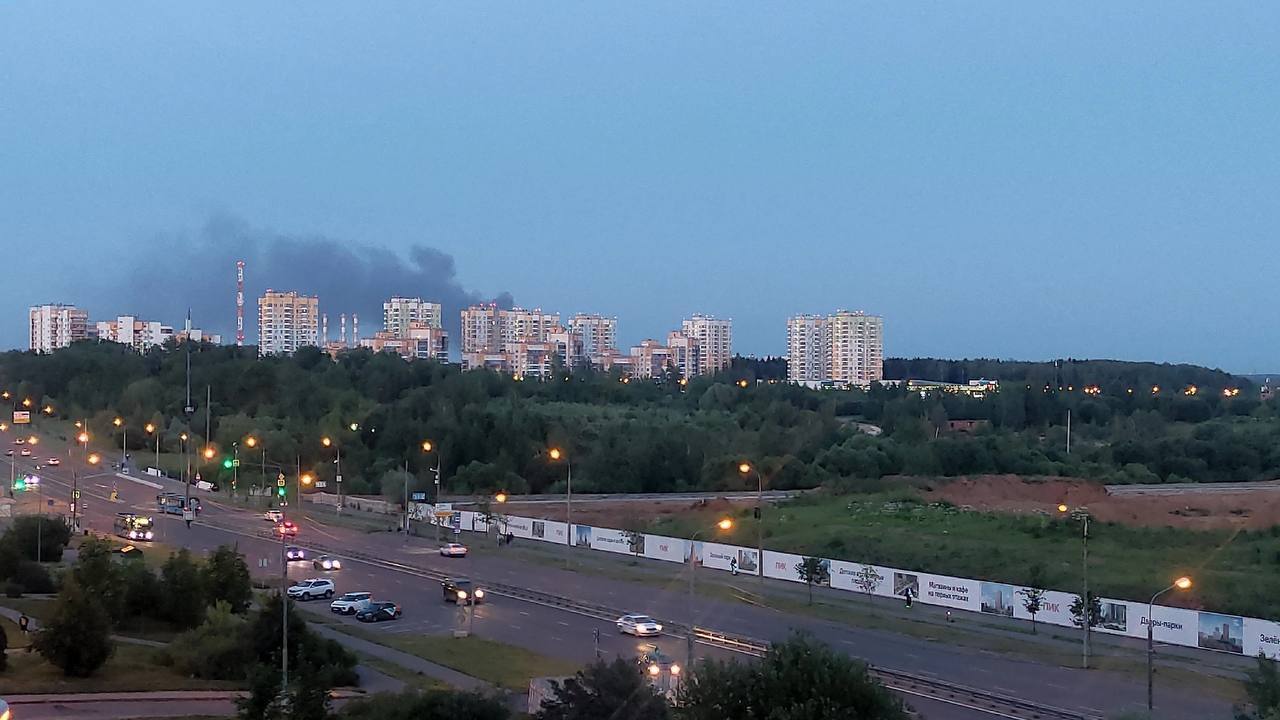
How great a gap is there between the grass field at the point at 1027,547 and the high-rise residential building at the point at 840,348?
12146cm

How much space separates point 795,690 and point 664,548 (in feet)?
104

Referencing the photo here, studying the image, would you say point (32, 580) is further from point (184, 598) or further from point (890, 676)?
point (890, 676)

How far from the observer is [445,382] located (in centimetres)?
10569

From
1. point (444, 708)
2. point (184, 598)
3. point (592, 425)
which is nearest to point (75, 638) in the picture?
point (184, 598)

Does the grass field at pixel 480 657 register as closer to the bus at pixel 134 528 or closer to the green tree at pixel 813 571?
the green tree at pixel 813 571

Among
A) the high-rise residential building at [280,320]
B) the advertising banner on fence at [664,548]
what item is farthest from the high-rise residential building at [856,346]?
the advertising banner on fence at [664,548]

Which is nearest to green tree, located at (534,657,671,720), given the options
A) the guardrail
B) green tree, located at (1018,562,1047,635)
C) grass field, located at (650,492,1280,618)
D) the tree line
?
the guardrail

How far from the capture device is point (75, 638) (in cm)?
2427

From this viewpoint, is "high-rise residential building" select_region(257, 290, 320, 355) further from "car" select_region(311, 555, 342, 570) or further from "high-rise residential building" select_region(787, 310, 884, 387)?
"car" select_region(311, 555, 342, 570)

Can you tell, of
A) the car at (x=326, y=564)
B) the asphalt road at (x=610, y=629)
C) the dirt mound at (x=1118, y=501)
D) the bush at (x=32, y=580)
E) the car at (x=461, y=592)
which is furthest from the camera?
the dirt mound at (x=1118, y=501)

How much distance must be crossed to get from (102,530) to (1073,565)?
41.6 m

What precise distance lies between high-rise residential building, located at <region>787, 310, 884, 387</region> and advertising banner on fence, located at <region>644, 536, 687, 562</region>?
132943 mm

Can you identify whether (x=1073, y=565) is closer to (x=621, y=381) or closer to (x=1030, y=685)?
(x=1030, y=685)

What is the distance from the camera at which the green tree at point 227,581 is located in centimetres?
3328
